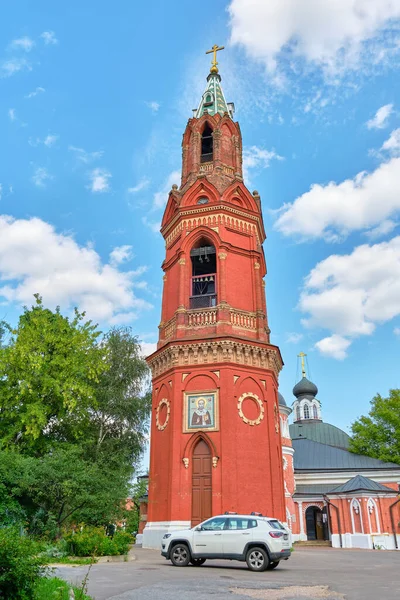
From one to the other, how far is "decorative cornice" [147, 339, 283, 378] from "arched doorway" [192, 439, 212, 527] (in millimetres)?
3778

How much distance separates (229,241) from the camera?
2700 cm

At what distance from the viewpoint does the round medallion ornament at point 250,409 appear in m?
23.0

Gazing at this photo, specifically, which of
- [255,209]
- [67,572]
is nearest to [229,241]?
[255,209]

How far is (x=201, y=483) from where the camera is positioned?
21828mm

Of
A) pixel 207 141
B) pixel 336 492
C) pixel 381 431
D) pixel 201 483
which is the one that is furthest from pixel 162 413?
pixel 381 431

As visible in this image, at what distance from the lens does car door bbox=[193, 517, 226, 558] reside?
1406cm

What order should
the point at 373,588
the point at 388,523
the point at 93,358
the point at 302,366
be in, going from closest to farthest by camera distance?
the point at 373,588, the point at 93,358, the point at 388,523, the point at 302,366

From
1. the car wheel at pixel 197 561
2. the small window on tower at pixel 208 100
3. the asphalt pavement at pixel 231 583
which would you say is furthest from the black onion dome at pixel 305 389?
the car wheel at pixel 197 561

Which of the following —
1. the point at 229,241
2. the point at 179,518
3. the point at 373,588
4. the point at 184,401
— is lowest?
the point at 373,588

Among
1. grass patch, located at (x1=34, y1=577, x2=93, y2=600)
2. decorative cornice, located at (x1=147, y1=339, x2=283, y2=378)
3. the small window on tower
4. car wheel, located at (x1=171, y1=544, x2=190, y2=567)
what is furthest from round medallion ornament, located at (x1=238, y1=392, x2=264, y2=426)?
the small window on tower

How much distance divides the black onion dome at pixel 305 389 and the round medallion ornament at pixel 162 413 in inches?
1666

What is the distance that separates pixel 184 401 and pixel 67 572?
1164 cm

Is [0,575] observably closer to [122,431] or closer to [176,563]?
[176,563]

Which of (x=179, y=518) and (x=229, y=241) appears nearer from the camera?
(x=179, y=518)
